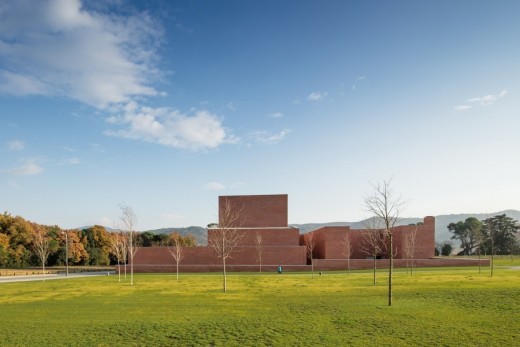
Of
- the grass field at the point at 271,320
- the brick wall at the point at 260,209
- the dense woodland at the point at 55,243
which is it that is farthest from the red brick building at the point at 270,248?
the grass field at the point at 271,320

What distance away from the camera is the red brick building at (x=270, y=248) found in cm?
6166

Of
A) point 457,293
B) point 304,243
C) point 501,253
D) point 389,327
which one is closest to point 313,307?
point 389,327

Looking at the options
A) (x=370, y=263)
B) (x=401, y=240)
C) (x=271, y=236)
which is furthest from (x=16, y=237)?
(x=401, y=240)

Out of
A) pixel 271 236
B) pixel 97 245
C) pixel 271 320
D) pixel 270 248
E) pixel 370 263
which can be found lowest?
pixel 97 245

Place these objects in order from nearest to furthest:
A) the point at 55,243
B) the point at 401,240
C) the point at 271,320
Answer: the point at 271,320
the point at 401,240
the point at 55,243

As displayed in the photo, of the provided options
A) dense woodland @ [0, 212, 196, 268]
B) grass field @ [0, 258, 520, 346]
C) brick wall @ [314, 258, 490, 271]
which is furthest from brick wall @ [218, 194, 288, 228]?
grass field @ [0, 258, 520, 346]

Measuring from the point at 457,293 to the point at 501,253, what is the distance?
9809 centimetres

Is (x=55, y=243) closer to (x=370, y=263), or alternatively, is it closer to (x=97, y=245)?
(x=97, y=245)

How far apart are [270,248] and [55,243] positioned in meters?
51.1

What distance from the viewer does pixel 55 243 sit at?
84.9 metres

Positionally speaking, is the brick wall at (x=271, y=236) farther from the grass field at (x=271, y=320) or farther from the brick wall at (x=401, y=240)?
the grass field at (x=271, y=320)

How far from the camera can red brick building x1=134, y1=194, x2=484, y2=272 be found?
61656 mm

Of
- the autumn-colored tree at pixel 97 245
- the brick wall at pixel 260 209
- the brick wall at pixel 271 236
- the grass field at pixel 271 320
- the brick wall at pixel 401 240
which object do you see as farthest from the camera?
the autumn-colored tree at pixel 97 245

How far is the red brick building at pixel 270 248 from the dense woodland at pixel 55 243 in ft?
41.2
